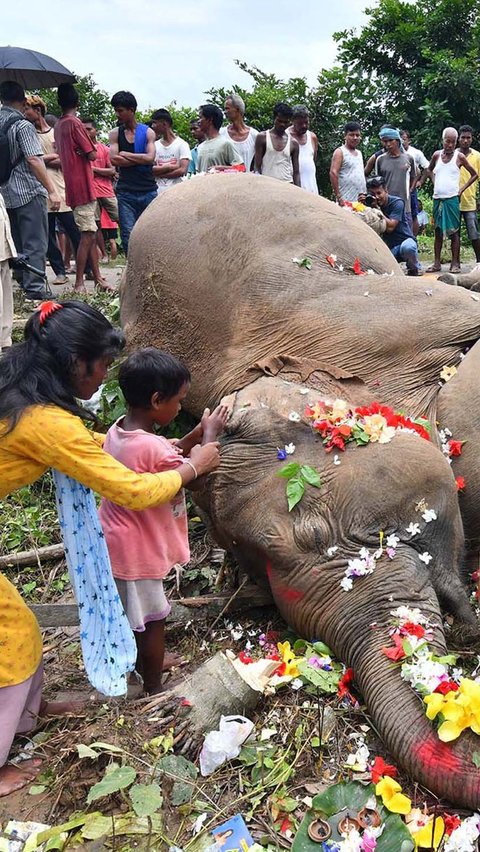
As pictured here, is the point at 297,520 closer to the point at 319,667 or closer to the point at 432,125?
the point at 319,667

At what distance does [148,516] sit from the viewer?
2.92m

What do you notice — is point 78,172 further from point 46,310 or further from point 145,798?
point 145,798

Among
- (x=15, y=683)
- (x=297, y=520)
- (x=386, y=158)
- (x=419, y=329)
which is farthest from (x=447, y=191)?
(x=15, y=683)

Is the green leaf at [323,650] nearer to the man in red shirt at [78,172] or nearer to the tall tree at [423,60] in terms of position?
the man in red shirt at [78,172]

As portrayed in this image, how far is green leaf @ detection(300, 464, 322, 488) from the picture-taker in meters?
2.95

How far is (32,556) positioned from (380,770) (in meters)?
2.58

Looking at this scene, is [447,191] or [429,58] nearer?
[447,191]

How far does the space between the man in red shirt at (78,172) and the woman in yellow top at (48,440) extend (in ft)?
20.3

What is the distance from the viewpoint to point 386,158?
10.5 metres

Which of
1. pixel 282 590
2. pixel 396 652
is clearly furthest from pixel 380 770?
pixel 282 590

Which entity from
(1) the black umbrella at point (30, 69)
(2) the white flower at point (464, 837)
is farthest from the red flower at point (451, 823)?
(1) the black umbrella at point (30, 69)

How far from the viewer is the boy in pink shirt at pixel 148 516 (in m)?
2.89

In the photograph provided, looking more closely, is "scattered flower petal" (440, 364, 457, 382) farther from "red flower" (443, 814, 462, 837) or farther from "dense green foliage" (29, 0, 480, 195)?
"dense green foliage" (29, 0, 480, 195)

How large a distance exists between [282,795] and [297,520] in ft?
3.16
